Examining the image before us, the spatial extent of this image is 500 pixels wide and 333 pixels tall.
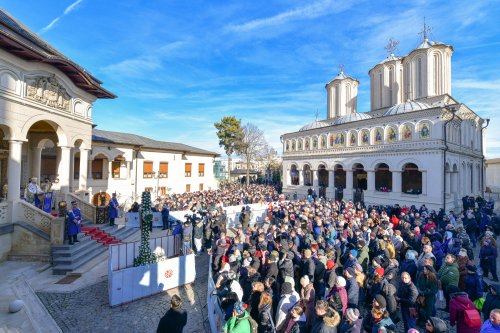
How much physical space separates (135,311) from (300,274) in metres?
4.67

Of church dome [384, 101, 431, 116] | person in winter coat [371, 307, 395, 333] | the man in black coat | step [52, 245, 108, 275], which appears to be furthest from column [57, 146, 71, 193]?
church dome [384, 101, 431, 116]

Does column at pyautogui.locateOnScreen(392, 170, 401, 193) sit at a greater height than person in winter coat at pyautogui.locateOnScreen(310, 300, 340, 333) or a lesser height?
greater

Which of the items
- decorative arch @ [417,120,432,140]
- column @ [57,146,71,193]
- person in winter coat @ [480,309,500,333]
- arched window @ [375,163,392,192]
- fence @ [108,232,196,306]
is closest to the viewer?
person in winter coat @ [480,309,500,333]

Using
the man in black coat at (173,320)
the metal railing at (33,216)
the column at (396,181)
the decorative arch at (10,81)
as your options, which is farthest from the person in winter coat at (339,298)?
the column at (396,181)

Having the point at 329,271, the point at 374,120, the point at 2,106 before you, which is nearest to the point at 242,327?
the point at 329,271

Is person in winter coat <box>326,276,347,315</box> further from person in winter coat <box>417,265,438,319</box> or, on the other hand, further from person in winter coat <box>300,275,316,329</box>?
person in winter coat <box>417,265,438,319</box>

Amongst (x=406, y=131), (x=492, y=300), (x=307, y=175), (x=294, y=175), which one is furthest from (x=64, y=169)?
(x=294, y=175)

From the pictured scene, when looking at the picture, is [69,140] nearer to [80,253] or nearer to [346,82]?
[80,253]

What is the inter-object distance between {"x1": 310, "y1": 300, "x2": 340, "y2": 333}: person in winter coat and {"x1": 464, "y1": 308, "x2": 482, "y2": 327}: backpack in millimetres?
2510

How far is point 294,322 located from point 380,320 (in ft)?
4.62

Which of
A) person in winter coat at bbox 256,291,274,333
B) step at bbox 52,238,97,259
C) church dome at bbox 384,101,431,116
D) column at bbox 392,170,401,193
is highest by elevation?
church dome at bbox 384,101,431,116

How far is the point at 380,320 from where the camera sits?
417 cm

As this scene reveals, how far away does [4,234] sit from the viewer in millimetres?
9828

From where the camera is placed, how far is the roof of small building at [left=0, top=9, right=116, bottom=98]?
9494 mm
